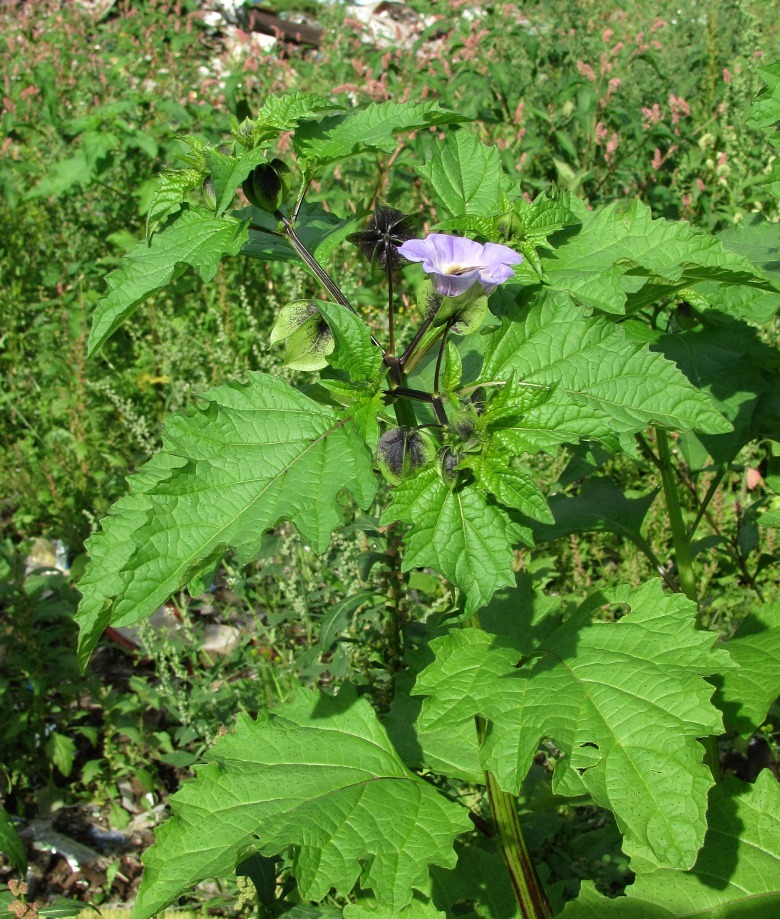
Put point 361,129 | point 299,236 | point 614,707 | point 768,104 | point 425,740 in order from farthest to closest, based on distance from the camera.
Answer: point 425,740 < point 299,236 < point 768,104 < point 361,129 < point 614,707

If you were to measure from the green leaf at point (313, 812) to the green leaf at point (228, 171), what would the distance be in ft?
2.87

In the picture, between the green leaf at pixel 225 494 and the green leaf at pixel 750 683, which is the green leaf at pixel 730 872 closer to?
the green leaf at pixel 750 683

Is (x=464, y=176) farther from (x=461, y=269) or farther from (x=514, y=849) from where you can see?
(x=514, y=849)

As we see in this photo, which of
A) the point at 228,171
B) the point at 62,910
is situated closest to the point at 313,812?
the point at 62,910

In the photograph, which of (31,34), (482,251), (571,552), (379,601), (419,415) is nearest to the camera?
(482,251)

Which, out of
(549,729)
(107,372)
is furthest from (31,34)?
(549,729)

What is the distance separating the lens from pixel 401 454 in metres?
1.38

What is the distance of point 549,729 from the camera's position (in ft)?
4.46

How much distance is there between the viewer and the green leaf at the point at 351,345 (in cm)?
135

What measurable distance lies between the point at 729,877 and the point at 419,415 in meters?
0.96

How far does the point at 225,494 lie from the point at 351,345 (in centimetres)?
28

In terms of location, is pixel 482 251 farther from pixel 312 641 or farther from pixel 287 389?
pixel 312 641

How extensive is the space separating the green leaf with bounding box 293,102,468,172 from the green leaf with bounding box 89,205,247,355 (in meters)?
0.16

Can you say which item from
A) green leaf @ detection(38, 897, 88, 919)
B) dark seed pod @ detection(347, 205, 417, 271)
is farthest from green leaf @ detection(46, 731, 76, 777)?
dark seed pod @ detection(347, 205, 417, 271)
